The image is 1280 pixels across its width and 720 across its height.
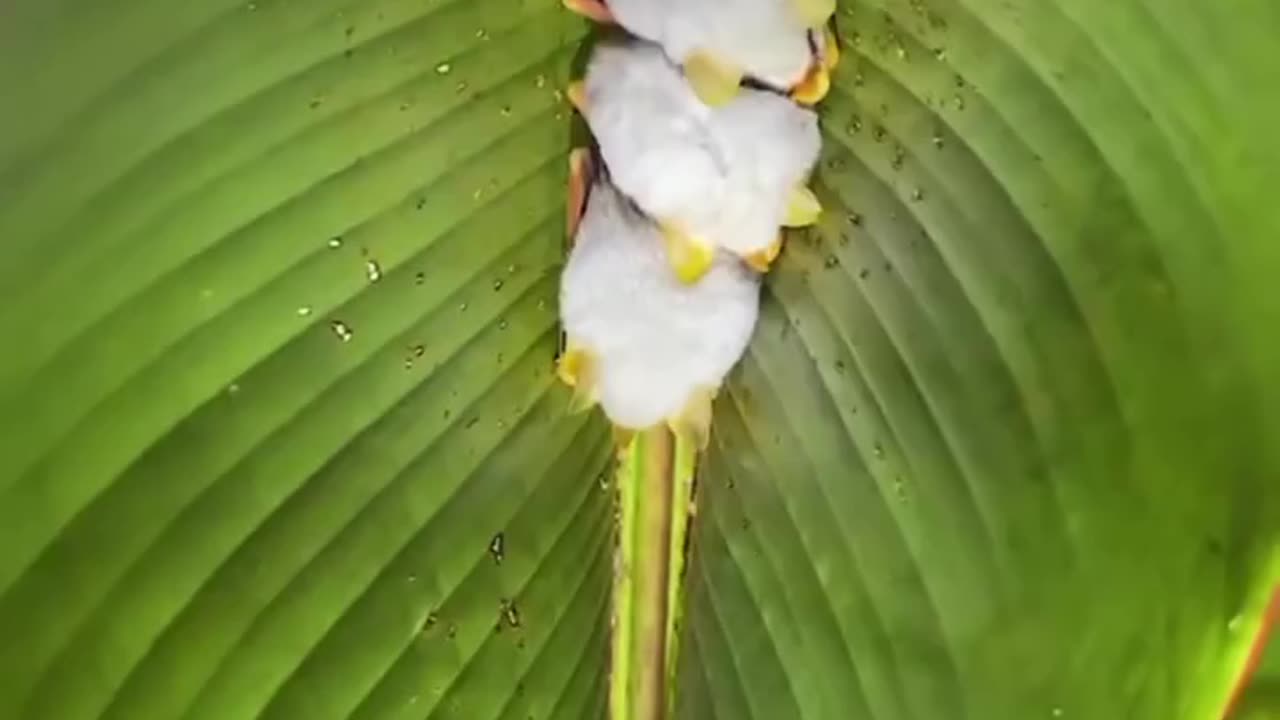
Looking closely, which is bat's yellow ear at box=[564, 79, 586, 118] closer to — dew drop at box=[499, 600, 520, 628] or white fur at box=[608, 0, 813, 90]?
white fur at box=[608, 0, 813, 90]

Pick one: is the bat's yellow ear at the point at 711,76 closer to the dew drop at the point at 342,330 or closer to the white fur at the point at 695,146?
the white fur at the point at 695,146

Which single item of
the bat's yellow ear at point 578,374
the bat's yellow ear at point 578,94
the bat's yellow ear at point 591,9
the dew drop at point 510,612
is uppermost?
the bat's yellow ear at point 591,9

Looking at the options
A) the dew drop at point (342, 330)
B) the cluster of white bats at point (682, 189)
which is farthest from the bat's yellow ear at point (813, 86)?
the dew drop at point (342, 330)

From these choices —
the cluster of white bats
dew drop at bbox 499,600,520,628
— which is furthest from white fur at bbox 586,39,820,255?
dew drop at bbox 499,600,520,628

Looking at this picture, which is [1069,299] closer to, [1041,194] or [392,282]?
[1041,194]

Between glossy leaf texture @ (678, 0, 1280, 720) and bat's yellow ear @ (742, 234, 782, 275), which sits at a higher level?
bat's yellow ear @ (742, 234, 782, 275)

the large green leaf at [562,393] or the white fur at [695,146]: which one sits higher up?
the white fur at [695,146]

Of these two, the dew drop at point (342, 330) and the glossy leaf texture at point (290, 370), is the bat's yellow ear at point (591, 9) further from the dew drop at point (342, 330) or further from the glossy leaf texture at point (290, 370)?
the dew drop at point (342, 330)
